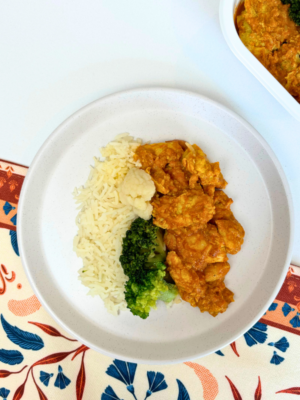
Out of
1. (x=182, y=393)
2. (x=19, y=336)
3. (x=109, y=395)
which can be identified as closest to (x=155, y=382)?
(x=182, y=393)

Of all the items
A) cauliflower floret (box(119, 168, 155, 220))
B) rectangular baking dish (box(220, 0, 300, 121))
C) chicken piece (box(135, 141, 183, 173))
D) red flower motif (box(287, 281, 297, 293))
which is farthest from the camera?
red flower motif (box(287, 281, 297, 293))

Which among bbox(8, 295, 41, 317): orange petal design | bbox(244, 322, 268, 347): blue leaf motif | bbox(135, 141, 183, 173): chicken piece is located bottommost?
bbox(244, 322, 268, 347): blue leaf motif

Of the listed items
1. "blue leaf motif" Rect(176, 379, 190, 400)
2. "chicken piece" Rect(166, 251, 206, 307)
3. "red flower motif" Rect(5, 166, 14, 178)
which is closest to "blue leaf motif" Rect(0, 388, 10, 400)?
"blue leaf motif" Rect(176, 379, 190, 400)

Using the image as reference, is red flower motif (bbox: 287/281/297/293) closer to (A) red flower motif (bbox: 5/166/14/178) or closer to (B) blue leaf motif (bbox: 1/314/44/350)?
(B) blue leaf motif (bbox: 1/314/44/350)

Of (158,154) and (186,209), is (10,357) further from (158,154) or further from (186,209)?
(158,154)

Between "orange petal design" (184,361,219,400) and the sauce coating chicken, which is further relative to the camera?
Result: "orange petal design" (184,361,219,400)

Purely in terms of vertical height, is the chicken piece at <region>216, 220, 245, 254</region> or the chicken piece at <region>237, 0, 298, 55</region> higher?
the chicken piece at <region>237, 0, 298, 55</region>

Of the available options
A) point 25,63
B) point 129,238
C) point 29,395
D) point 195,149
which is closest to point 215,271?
point 129,238
